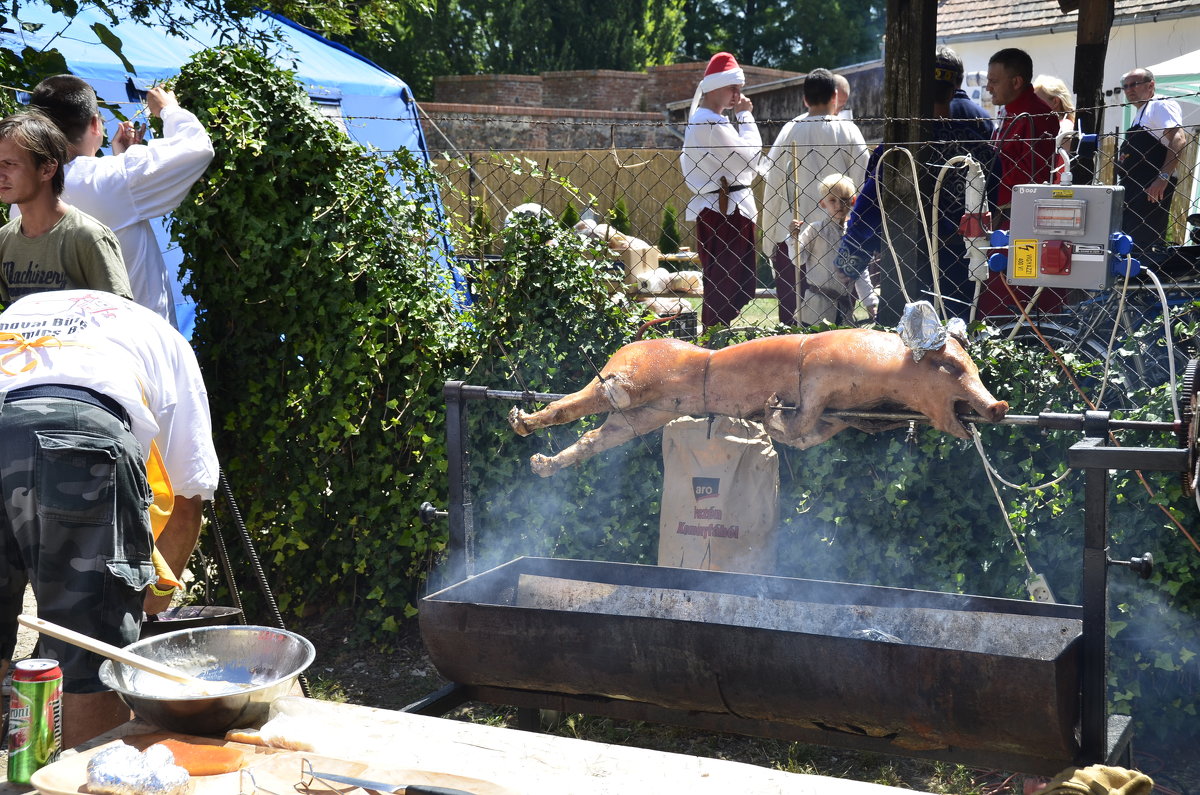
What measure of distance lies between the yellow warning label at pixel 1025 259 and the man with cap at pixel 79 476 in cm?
269

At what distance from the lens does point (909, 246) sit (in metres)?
4.84

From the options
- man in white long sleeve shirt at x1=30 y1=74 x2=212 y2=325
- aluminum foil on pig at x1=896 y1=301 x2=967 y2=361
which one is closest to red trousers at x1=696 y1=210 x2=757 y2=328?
aluminum foil on pig at x1=896 y1=301 x2=967 y2=361

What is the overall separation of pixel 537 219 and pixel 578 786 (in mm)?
2770

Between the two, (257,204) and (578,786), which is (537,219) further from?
(578,786)

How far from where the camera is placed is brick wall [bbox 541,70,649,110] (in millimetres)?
26234

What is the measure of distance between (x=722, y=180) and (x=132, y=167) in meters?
2.98

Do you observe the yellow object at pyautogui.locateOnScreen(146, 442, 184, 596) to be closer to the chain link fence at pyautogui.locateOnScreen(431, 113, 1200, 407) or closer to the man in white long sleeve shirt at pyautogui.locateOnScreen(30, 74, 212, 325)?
the chain link fence at pyautogui.locateOnScreen(431, 113, 1200, 407)

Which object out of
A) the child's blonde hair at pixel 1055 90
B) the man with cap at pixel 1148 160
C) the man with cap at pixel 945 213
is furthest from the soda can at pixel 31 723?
the child's blonde hair at pixel 1055 90

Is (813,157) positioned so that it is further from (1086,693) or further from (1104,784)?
(1104,784)

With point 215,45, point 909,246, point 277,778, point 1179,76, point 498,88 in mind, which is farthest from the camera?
point 498,88

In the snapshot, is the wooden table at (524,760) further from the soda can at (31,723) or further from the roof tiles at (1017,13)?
the roof tiles at (1017,13)

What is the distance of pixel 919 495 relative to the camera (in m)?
3.82

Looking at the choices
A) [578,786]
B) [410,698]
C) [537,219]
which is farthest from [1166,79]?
[578,786]

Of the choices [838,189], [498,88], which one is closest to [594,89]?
[498,88]
